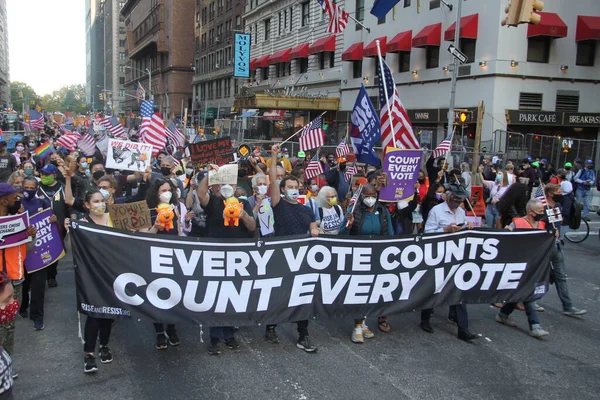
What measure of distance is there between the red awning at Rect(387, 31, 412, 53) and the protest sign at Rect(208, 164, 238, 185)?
23.8 meters

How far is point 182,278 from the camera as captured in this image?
17.4ft

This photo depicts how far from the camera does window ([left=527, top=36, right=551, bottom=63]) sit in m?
24.6

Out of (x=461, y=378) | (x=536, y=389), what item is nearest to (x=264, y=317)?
(x=461, y=378)

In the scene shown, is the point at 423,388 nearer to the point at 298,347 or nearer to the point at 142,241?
the point at 298,347

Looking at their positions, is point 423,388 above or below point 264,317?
below

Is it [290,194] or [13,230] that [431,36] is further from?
[13,230]

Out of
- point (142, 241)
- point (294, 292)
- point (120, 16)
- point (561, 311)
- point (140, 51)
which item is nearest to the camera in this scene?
point (142, 241)

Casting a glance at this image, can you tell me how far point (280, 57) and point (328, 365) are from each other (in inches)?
1501

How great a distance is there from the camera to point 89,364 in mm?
5051

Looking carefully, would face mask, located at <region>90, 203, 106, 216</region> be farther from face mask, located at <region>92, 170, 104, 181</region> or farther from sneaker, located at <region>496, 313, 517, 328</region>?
sneaker, located at <region>496, 313, 517, 328</region>

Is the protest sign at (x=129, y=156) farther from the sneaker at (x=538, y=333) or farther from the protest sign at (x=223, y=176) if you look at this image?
the sneaker at (x=538, y=333)

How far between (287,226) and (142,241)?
1.52m

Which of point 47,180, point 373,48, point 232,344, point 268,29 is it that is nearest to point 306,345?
point 232,344

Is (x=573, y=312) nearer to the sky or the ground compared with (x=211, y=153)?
nearer to the ground
